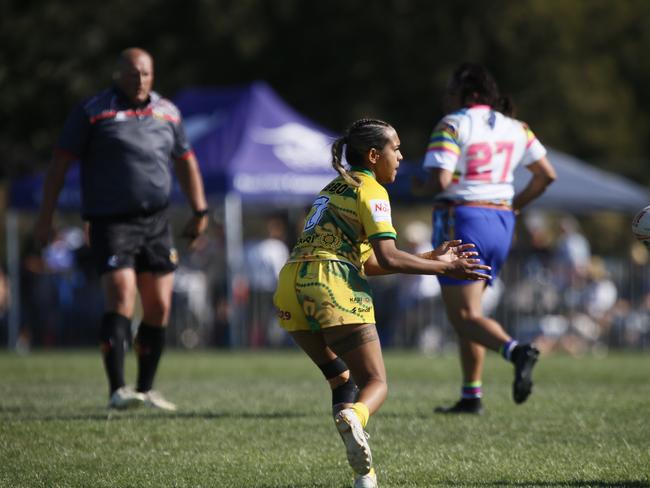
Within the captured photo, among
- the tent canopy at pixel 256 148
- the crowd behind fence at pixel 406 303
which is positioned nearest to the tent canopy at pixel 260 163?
the tent canopy at pixel 256 148

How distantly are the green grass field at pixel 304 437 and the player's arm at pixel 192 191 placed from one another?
1217 mm

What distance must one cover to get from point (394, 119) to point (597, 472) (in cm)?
2840

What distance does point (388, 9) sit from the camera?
32531 mm

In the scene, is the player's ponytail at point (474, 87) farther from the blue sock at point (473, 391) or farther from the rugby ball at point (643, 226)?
the rugby ball at point (643, 226)

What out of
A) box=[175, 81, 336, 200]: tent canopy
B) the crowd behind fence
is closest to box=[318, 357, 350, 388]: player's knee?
box=[175, 81, 336, 200]: tent canopy

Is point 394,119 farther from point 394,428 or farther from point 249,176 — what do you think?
point 394,428

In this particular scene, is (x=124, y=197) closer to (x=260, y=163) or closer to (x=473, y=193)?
(x=473, y=193)

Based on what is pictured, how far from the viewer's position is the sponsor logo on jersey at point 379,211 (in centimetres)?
539

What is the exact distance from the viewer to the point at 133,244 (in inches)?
312

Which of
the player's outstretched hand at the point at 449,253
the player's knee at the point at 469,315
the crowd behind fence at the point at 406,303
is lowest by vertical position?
the crowd behind fence at the point at 406,303

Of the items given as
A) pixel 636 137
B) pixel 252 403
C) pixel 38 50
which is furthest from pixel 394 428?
pixel 636 137

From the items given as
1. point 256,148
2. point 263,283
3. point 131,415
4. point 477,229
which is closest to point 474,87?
point 477,229

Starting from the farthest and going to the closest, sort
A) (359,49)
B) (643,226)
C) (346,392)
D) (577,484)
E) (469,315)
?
(359,49) → (469,315) → (643,226) → (346,392) → (577,484)

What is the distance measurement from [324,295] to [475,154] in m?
2.79
